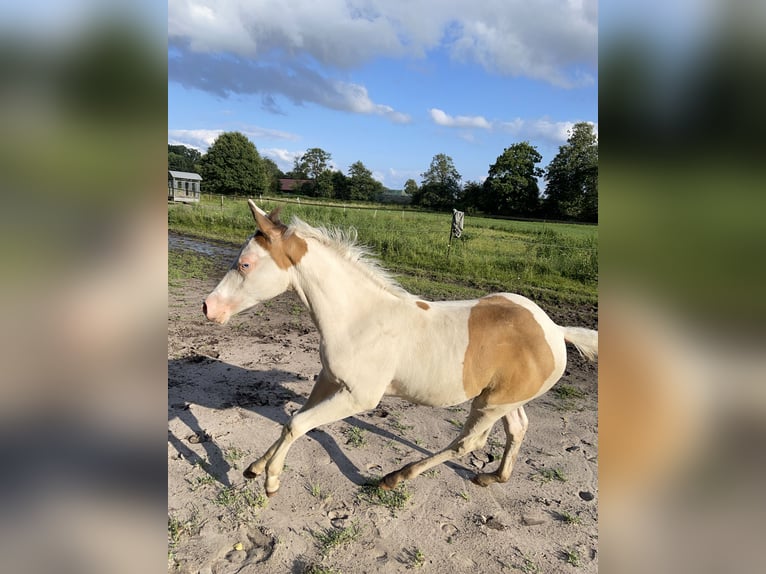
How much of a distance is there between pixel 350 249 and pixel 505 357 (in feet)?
4.09

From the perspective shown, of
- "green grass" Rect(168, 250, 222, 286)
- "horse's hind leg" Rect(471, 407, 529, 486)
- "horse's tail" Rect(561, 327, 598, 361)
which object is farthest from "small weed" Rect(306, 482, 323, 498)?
"green grass" Rect(168, 250, 222, 286)

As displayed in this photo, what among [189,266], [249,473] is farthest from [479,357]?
[189,266]

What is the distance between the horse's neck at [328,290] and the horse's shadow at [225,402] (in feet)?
4.47

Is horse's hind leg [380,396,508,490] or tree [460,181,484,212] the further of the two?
tree [460,181,484,212]

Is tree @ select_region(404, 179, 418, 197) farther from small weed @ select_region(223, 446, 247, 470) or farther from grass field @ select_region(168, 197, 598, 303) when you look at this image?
small weed @ select_region(223, 446, 247, 470)

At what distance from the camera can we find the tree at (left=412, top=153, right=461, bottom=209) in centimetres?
4822

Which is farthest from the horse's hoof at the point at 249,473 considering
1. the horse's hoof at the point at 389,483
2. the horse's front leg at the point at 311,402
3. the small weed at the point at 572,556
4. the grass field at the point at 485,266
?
Result: the grass field at the point at 485,266

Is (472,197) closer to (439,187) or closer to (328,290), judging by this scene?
(439,187)

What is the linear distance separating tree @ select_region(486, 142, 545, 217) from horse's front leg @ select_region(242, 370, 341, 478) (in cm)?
2943

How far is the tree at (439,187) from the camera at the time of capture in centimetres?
4822

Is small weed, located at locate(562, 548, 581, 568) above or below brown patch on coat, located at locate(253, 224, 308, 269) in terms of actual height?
below
